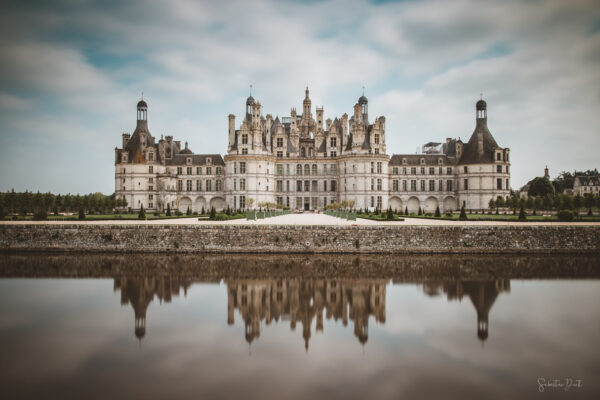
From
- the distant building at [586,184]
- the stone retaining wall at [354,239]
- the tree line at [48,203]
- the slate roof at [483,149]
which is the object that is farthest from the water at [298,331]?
the distant building at [586,184]

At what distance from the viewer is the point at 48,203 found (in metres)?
37.1

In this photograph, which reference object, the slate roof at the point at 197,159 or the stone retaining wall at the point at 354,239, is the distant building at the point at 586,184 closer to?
the stone retaining wall at the point at 354,239

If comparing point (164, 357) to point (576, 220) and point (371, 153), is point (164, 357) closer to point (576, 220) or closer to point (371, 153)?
point (576, 220)

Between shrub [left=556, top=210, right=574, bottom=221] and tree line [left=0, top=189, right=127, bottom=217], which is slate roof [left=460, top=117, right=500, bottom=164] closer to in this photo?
shrub [left=556, top=210, right=574, bottom=221]

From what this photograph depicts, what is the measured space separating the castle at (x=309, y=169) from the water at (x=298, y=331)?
29.2m

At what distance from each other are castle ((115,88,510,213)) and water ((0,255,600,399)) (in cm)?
2924

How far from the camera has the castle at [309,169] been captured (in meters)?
47.0

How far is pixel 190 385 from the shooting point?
760 centimetres

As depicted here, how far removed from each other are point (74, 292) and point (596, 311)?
56.9 feet

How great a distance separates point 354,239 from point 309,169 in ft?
96.4

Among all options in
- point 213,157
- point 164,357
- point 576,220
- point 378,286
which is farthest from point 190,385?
point 213,157

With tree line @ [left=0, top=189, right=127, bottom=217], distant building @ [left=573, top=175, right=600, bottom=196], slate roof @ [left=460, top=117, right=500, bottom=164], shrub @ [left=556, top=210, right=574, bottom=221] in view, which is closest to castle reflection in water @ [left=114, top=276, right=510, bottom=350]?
shrub @ [left=556, top=210, right=574, bottom=221]

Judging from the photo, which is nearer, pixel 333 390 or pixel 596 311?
pixel 333 390

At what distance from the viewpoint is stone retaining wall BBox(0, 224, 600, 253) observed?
21656 mm
